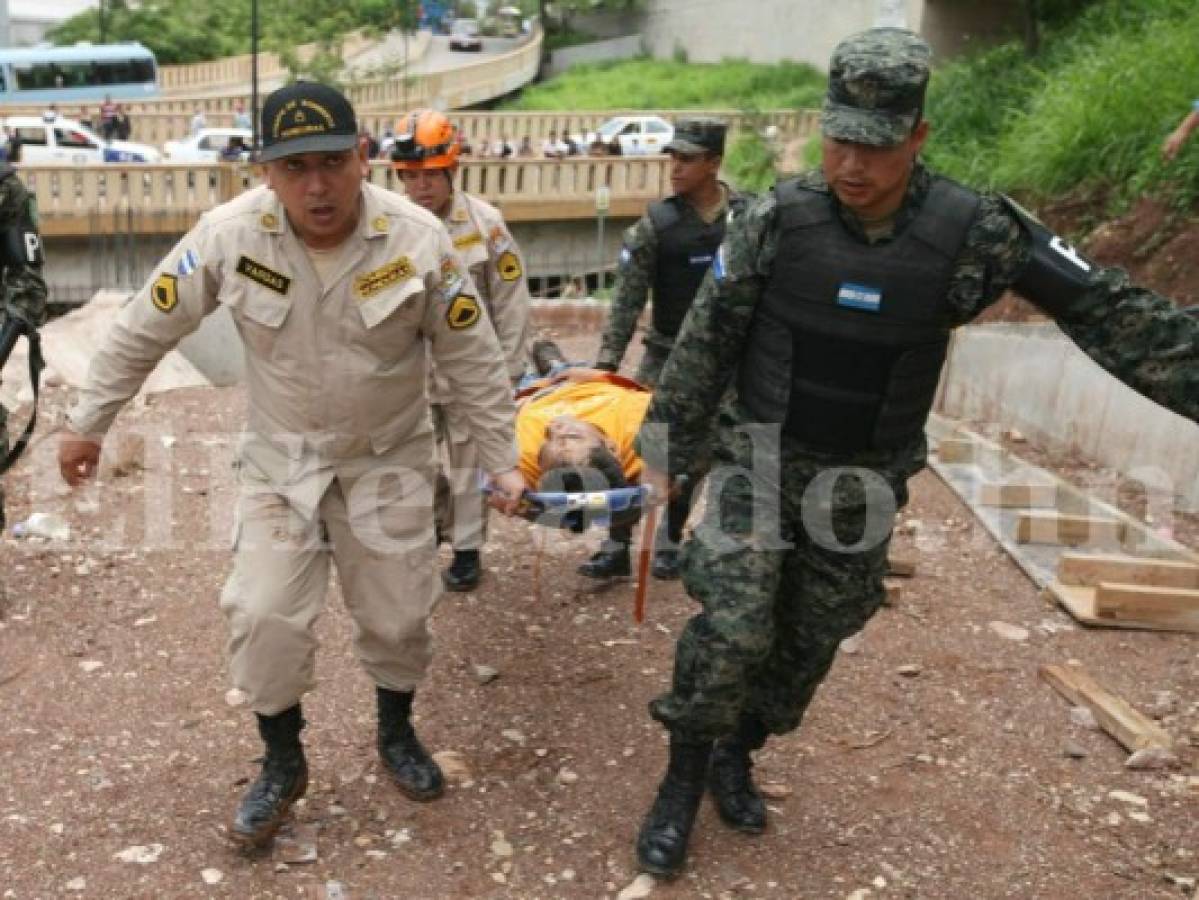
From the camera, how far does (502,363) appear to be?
355 cm

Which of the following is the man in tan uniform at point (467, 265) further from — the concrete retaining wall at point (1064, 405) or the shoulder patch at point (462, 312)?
the concrete retaining wall at point (1064, 405)

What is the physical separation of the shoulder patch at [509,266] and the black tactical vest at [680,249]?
0.61m

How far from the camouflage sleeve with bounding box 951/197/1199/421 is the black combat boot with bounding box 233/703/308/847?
2059mm

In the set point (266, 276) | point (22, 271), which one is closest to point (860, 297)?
point (266, 276)

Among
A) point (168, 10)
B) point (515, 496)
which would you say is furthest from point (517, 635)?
point (168, 10)

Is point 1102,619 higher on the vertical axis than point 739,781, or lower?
lower

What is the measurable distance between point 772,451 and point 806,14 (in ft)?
109

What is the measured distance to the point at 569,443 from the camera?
4449 millimetres

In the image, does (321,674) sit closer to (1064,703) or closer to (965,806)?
(965,806)

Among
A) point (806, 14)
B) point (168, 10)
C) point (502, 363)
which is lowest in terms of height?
point (168, 10)

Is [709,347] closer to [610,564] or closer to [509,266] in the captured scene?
[509,266]

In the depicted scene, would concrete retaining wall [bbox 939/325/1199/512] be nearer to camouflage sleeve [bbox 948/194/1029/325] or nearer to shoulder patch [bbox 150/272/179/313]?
camouflage sleeve [bbox 948/194/1029/325]

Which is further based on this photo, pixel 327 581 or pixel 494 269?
pixel 494 269

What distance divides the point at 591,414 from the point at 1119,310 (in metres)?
2.13
